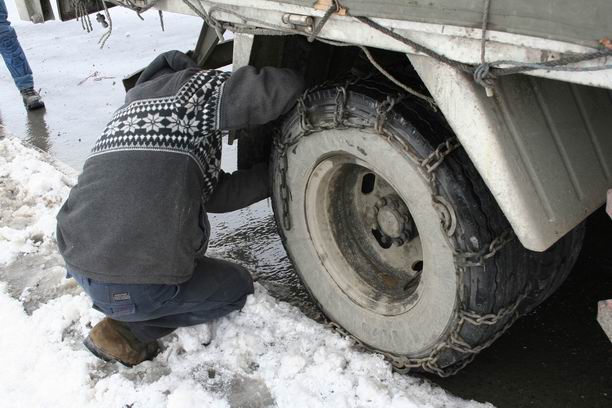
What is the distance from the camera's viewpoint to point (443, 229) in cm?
187

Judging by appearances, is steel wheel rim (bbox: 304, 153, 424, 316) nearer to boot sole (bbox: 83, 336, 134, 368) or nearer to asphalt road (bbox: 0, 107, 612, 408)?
asphalt road (bbox: 0, 107, 612, 408)

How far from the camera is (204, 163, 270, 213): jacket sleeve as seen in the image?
273 cm

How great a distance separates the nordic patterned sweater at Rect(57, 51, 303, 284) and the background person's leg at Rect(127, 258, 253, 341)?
0.19m

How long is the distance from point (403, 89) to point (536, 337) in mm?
1211

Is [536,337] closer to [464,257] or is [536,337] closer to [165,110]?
[464,257]

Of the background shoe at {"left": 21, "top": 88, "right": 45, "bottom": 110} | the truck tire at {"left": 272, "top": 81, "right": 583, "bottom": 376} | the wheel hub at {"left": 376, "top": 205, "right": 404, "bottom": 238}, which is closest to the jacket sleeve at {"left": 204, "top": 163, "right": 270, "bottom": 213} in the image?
the truck tire at {"left": 272, "top": 81, "right": 583, "bottom": 376}

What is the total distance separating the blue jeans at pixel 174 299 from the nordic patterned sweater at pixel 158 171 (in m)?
0.10

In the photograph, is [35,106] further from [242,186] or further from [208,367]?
[208,367]

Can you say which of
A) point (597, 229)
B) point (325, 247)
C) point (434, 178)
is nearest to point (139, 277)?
point (325, 247)

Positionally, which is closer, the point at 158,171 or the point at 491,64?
the point at 491,64

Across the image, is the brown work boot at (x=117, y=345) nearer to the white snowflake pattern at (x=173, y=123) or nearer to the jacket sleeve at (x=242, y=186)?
the jacket sleeve at (x=242, y=186)

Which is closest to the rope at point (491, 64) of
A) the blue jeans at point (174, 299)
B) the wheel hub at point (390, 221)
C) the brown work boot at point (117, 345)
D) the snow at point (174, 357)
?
the wheel hub at point (390, 221)

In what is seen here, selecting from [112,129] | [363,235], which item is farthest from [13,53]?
[363,235]

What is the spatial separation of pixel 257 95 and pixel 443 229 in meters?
0.85
